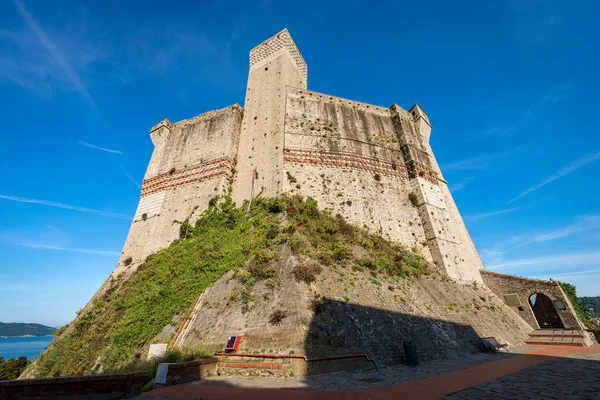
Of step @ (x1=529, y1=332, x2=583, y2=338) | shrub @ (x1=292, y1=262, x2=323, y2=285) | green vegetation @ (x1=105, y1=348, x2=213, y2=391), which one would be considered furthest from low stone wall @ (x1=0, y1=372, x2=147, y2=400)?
step @ (x1=529, y1=332, x2=583, y2=338)

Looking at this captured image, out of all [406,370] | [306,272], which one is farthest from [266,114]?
[406,370]

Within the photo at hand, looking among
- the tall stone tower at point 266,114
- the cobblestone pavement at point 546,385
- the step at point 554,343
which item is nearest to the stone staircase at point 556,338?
the step at point 554,343

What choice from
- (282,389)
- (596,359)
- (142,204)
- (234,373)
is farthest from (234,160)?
(596,359)

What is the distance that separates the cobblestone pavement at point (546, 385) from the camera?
5387mm

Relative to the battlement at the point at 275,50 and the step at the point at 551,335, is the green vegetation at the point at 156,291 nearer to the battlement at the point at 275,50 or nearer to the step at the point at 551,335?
the step at the point at 551,335

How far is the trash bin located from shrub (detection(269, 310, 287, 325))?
436cm

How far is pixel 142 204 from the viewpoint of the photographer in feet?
70.4

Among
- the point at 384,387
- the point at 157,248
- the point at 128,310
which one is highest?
the point at 157,248

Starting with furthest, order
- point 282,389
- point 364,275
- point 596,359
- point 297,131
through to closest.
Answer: point 297,131 < point 364,275 < point 596,359 < point 282,389

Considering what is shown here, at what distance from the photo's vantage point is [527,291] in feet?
57.3

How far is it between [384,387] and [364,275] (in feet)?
21.0

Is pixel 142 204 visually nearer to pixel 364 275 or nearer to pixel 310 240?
pixel 310 240

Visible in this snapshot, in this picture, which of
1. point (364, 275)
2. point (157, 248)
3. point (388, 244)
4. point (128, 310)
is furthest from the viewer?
point (157, 248)

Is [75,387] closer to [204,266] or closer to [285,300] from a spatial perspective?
[285,300]
